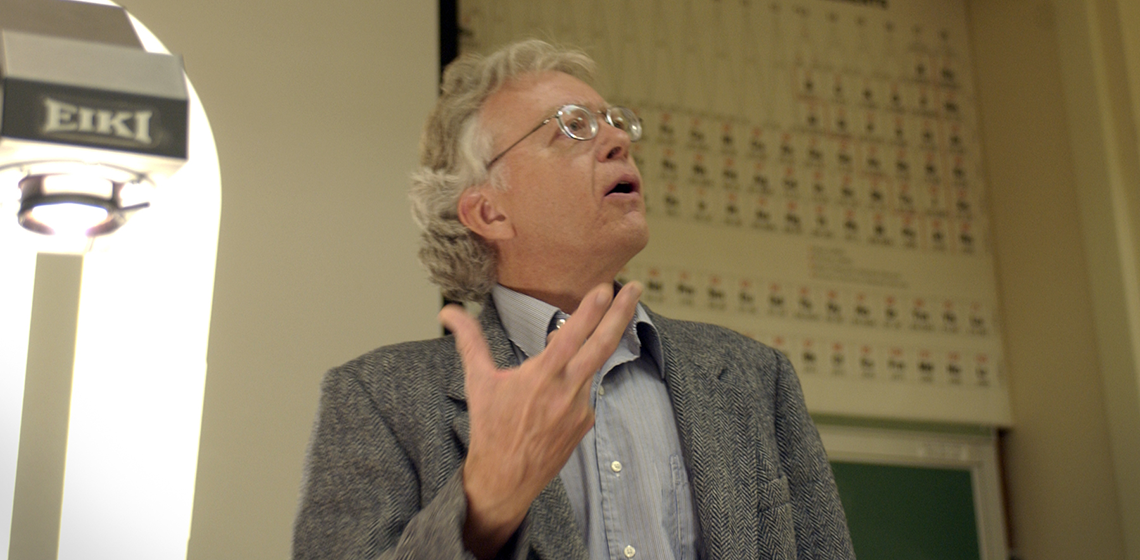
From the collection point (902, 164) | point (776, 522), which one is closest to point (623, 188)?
point (776, 522)

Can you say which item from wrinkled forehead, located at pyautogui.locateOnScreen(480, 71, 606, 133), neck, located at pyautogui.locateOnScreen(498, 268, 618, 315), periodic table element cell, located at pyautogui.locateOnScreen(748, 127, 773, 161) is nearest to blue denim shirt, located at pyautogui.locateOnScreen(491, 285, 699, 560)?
neck, located at pyautogui.locateOnScreen(498, 268, 618, 315)

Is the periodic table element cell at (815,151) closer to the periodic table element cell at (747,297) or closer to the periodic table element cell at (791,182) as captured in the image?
the periodic table element cell at (791,182)

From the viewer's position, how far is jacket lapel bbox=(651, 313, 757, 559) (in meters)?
1.27

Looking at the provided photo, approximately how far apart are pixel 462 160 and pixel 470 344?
0.74m

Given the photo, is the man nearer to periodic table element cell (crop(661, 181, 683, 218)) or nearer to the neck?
the neck

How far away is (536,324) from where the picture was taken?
148 centimetres

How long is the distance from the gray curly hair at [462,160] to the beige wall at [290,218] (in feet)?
1.57

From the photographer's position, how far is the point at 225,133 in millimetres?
2199

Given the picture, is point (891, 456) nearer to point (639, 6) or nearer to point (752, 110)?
point (752, 110)

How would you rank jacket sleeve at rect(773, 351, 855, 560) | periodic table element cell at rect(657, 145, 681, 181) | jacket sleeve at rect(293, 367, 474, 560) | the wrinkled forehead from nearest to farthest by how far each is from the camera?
1. jacket sleeve at rect(293, 367, 474, 560)
2. jacket sleeve at rect(773, 351, 855, 560)
3. the wrinkled forehead
4. periodic table element cell at rect(657, 145, 681, 181)

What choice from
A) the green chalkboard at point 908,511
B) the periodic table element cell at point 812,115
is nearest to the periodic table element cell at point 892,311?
the green chalkboard at point 908,511

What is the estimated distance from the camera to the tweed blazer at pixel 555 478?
3.87ft

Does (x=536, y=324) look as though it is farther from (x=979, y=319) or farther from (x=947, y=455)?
(x=979, y=319)

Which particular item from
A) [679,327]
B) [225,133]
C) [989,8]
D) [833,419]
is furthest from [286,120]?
[989,8]
